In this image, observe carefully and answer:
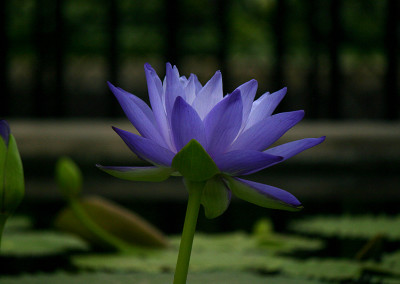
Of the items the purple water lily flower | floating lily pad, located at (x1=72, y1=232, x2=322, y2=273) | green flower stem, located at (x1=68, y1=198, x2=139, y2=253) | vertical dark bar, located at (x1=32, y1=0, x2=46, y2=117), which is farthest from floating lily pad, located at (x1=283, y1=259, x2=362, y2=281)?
vertical dark bar, located at (x1=32, y1=0, x2=46, y2=117)

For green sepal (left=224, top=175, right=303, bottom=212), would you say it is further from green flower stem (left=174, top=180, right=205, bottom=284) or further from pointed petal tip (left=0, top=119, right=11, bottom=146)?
pointed petal tip (left=0, top=119, right=11, bottom=146)

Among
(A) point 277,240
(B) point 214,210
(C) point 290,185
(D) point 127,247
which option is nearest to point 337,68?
(C) point 290,185

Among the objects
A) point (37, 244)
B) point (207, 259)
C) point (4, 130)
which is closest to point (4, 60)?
point (37, 244)

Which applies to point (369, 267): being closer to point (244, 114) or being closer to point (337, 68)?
point (244, 114)

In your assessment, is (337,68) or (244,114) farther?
(337,68)

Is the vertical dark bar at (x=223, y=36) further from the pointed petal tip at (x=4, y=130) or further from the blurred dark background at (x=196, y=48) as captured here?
the pointed petal tip at (x=4, y=130)

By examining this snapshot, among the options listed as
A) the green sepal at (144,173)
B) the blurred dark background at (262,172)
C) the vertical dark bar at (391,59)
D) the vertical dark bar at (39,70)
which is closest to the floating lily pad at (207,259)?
the blurred dark background at (262,172)
